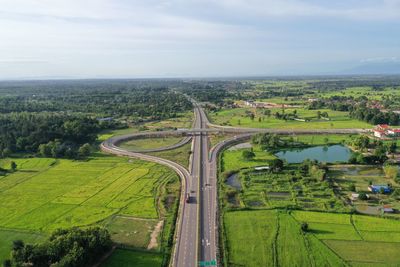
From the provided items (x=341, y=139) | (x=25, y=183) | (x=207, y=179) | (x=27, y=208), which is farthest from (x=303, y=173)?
(x=25, y=183)

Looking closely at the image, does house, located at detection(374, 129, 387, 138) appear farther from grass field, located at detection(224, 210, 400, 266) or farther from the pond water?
grass field, located at detection(224, 210, 400, 266)

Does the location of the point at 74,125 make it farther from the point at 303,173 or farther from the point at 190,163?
the point at 303,173

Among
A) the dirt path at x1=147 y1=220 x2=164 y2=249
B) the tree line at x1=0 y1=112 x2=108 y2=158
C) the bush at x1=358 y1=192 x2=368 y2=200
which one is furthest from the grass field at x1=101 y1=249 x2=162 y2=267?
the tree line at x1=0 y1=112 x2=108 y2=158

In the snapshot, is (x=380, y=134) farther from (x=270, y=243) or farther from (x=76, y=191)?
(x=76, y=191)

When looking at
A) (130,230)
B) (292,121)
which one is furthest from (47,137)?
(292,121)

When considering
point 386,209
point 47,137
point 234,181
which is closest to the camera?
point 386,209

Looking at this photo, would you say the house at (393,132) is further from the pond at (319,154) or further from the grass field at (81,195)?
the grass field at (81,195)
